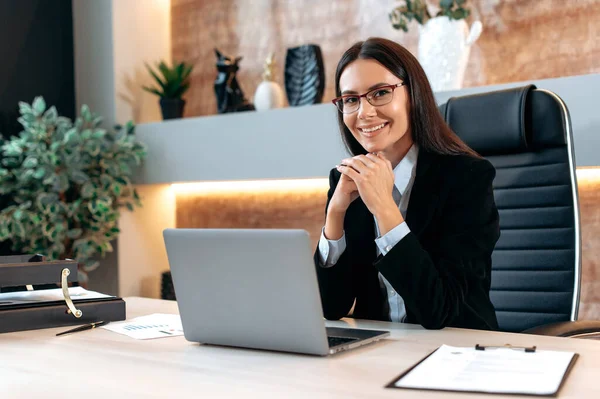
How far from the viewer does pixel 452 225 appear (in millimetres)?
1554

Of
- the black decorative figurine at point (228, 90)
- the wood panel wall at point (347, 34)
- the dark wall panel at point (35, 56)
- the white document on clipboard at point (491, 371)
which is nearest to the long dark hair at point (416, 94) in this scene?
the white document on clipboard at point (491, 371)

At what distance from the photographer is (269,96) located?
3457 mm

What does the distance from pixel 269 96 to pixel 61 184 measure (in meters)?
1.05

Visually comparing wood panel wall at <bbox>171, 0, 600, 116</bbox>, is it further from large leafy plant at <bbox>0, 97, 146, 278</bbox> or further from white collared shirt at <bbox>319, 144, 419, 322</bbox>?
white collared shirt at <bbox>319, 144, 419, 322</bbox>

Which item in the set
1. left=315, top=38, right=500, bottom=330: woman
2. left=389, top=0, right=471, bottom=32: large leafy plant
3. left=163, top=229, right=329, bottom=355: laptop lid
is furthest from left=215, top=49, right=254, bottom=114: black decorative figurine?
left=163, top=229, right=329, bottom=355: laptop lid

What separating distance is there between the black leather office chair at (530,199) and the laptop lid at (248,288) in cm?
99

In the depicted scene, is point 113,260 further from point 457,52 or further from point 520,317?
point 520,317

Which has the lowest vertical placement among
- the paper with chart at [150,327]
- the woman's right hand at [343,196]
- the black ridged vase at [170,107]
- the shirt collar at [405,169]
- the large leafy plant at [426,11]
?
the paper with chart at [150,327]

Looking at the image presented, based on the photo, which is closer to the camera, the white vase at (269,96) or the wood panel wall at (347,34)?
the wood panel wall at (347,34)

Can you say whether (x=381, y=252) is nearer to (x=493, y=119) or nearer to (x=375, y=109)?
(x=375, y=109)

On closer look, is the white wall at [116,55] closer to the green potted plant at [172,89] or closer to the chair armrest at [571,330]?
the green potted plant at [172,89]

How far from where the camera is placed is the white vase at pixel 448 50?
9.55ft

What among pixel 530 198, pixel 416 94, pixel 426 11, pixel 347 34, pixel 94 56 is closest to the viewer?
pixel 416 94

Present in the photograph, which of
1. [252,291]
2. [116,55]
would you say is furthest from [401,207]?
[116,55]
